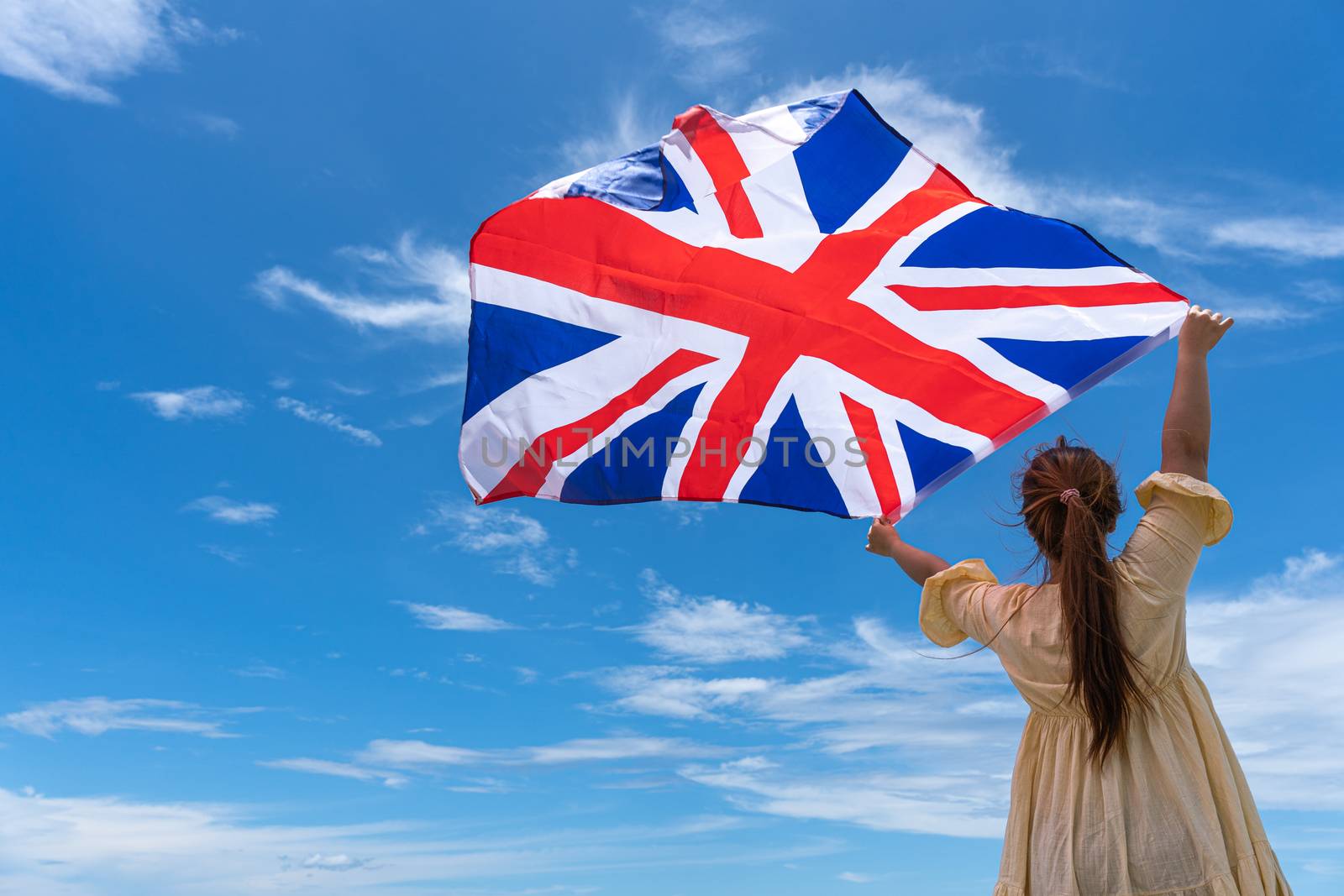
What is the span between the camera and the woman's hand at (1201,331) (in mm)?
4695

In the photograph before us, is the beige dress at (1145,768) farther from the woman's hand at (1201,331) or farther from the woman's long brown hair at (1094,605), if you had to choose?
the woman's hand at (1201,331)

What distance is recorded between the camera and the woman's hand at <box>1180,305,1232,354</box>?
15.4 ft

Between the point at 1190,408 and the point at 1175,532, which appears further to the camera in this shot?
the point at 1190,408

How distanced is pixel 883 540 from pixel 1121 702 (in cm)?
162

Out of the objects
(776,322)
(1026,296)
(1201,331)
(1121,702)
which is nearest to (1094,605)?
(1121,702)

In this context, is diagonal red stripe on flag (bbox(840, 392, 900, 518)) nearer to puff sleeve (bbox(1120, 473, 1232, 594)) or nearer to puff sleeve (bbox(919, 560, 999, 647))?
puff sleeve (bbox(919, 560, 999, 647))

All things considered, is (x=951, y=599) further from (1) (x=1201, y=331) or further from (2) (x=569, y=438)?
(2) (x=569, y=438)

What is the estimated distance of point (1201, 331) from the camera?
472 cm

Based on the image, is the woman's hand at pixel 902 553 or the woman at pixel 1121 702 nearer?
the woman at pixel 1121 702

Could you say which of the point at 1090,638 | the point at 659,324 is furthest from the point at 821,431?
the point at 1090,638

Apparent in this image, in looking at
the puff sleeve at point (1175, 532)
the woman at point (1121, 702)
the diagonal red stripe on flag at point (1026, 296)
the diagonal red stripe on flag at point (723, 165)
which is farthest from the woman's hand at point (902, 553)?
the diagonal red stripe on flag at point (723, 165)

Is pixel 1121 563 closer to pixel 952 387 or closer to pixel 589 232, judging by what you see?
pixel 952 387

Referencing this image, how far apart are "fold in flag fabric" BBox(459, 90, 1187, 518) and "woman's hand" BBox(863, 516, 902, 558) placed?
135 cm

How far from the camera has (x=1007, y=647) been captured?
4.50 metres
